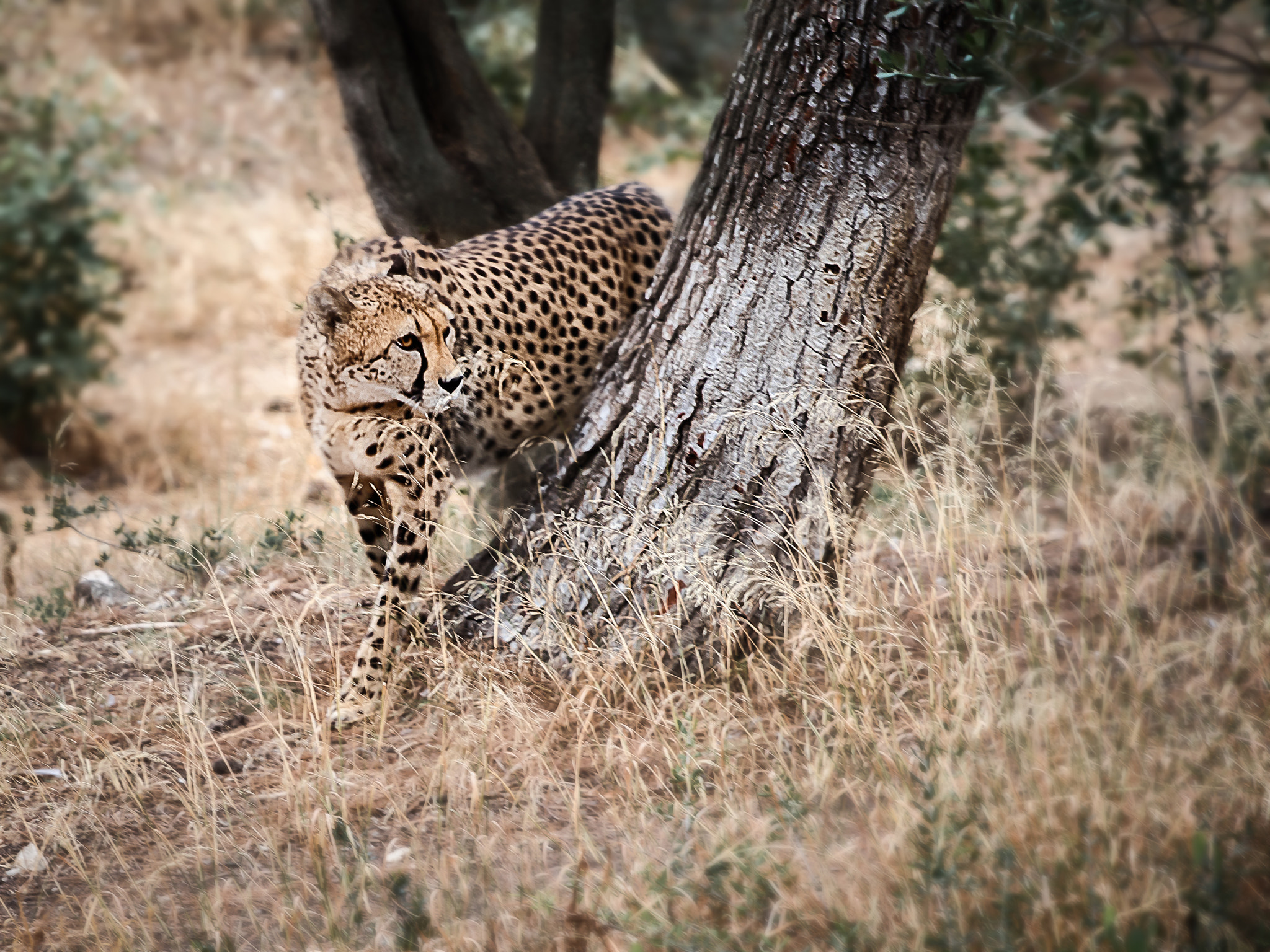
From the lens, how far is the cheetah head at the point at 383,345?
3340 mm

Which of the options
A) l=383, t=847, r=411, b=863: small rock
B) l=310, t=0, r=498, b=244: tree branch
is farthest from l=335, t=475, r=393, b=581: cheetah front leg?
l=310, t=0, r=498, b=244: tree branch

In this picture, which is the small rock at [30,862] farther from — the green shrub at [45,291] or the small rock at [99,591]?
the green shrub at [45,291]

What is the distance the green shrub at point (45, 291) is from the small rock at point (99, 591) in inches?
147

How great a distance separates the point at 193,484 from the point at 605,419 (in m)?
4.07

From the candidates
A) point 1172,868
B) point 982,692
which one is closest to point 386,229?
point 982,692

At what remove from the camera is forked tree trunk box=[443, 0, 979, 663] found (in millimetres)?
2984

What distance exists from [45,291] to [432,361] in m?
5.33

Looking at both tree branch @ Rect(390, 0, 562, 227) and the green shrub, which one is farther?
the green shrub

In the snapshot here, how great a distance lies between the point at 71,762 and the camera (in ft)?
9.73

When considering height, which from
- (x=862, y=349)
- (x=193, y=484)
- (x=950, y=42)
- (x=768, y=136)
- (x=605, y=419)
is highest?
(x=950, y=42)

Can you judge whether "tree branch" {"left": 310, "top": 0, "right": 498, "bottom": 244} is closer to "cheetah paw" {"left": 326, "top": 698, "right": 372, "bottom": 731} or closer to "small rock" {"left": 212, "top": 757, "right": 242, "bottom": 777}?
"cheetah paw" {"left": 326, "top": 698, "right": 372, "bottom": 731}

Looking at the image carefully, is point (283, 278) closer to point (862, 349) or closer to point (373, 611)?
point (373, 611)

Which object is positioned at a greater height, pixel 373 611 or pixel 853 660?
pixel 853 660

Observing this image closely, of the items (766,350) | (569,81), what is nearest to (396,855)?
(766,350)
